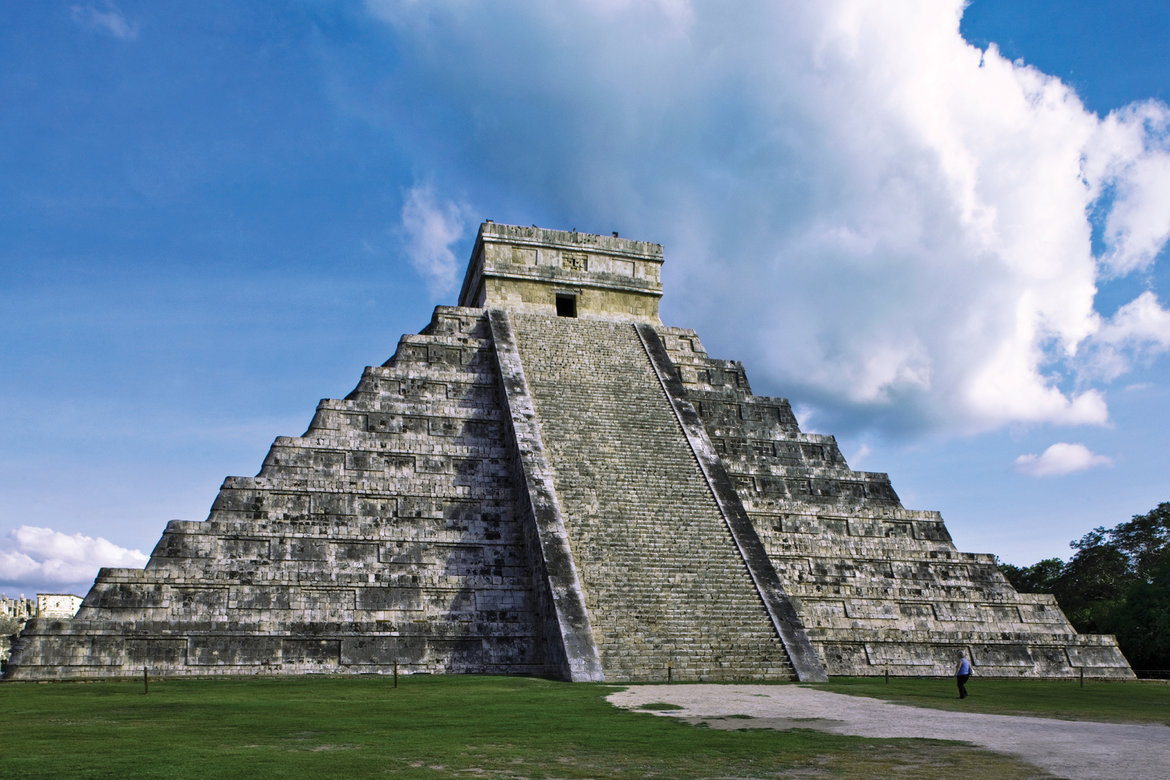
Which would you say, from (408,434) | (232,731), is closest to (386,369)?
(408,434)

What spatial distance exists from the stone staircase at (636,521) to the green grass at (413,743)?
3540 millimetres

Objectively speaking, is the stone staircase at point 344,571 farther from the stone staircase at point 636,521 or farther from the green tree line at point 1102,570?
the green tree line at point 1102,570

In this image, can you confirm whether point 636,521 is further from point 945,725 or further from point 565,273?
point 565,273

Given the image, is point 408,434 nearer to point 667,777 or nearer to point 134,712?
point 134,712

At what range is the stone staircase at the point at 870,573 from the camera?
63.1ft

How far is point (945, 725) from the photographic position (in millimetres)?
10156

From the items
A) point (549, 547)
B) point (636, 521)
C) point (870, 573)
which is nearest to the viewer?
point (549, 547)

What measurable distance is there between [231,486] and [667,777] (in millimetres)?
13605

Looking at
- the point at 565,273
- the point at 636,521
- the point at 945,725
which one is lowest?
the point at 945,725

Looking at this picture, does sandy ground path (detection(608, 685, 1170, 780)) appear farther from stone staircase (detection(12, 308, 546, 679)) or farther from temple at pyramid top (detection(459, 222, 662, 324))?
temple at pyramid top (detection(459, 222, 662, 324))

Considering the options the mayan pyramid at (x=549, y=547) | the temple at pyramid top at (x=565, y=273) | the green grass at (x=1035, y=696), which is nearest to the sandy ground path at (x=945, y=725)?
the green grass at (x=1035, y=696)

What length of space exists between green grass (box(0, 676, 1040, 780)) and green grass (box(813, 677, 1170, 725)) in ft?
15.2

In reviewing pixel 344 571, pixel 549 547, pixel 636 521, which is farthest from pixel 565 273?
pixel 344 571

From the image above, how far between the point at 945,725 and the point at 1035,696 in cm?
590
